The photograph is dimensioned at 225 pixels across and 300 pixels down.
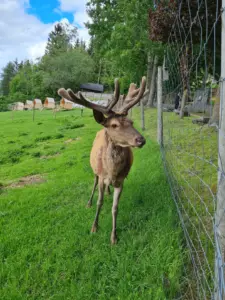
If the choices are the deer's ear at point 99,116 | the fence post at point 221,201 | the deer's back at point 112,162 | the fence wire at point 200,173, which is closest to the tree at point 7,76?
the fence wire at point 200,173

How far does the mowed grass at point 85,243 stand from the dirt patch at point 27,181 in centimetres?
17

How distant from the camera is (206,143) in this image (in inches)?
241

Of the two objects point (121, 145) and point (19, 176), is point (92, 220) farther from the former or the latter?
point (19, 176)

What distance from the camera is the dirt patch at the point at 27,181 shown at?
19.2 ft

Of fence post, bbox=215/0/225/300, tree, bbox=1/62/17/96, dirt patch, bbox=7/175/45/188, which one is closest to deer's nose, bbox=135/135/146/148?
fence post, bbox=215/0/225/300

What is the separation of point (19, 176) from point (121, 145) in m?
4.03

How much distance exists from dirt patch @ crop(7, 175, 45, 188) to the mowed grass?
0.17m

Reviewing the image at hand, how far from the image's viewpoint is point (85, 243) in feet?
10.7

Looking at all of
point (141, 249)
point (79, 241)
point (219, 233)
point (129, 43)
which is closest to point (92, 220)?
point (79, 241)

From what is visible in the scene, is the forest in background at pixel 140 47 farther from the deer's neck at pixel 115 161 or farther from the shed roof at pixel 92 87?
the shed roof at pixel 92 87

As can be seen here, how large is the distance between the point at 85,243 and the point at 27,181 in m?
3.27

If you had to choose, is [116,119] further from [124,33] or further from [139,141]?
[124,33]

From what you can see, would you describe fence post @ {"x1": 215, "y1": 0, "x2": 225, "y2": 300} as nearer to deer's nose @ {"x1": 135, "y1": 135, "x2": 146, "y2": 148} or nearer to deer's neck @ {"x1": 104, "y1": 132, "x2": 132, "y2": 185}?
deer's nose @ {"x1": 135, "y1": 135, "x2": 146, "y2": 148}

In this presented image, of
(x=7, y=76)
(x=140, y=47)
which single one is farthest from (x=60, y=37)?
(x=140, y=47)
